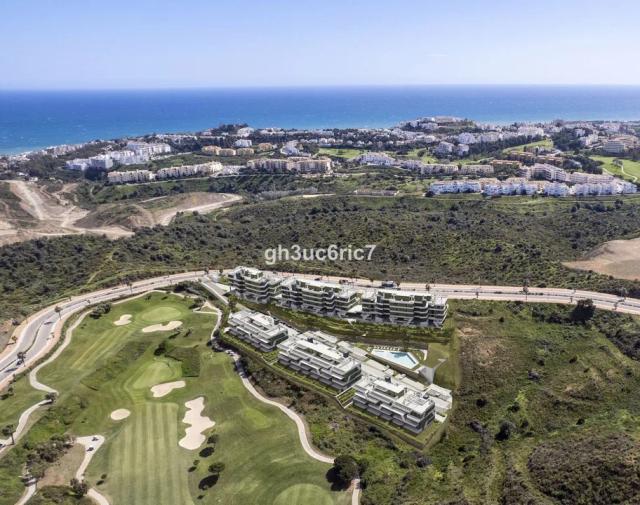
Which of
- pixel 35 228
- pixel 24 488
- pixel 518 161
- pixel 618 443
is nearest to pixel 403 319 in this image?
pixel 618 443

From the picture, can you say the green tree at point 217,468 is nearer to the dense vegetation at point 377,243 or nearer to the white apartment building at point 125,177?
the dense vegetation at point 377,243

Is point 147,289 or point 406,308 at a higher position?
point 406,308

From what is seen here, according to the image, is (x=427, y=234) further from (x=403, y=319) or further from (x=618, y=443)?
(x=618, y=443)

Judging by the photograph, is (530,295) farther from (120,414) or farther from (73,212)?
(73,212)

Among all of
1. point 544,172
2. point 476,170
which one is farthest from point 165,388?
point 544,172

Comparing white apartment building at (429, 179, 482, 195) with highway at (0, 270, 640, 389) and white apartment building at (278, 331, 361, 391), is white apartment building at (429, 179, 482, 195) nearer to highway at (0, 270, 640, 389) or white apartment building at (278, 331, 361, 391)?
highway at (0, 270, 640, 389)

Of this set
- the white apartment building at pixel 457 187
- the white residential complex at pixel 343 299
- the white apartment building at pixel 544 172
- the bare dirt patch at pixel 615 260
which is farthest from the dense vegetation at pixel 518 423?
the white apartment building at pixel 544 172
